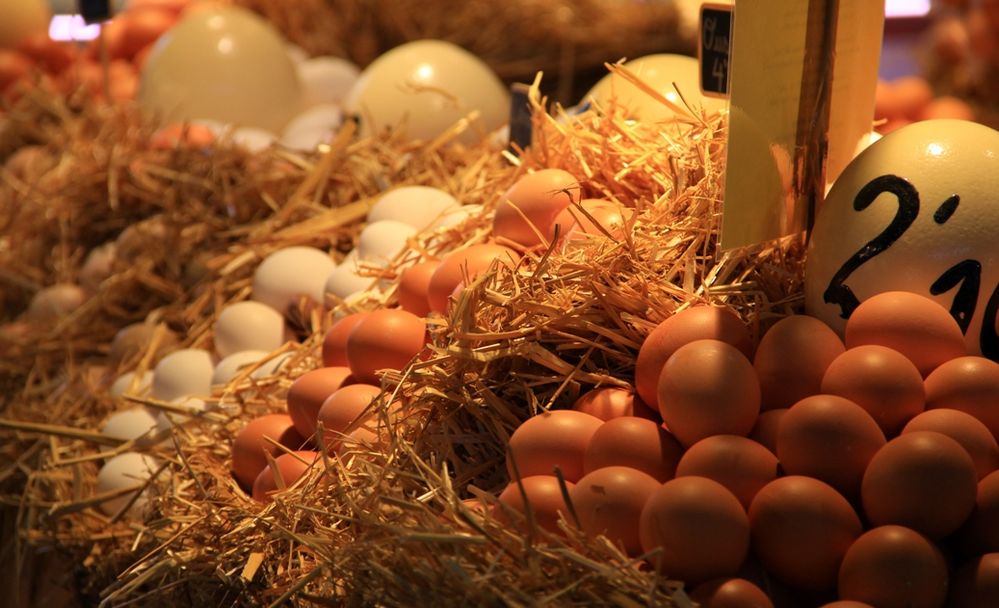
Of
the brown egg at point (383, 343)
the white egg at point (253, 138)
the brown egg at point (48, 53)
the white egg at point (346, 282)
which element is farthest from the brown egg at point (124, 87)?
the brown egg at point (383, 343)

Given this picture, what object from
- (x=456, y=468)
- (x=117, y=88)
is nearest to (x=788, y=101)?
(x=456, y=468)

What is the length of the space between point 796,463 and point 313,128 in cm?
163

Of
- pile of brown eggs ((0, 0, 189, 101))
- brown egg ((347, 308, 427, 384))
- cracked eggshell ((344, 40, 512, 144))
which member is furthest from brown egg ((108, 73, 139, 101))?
Answer: brown egg ((347, 308, 427, 384))

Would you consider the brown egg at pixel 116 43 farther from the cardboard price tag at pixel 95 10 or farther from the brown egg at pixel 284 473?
the brown egg at pixel 284 473

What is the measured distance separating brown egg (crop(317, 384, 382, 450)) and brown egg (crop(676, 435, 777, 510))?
0.40m

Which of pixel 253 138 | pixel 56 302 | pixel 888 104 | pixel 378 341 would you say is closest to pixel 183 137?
pixel 253 138

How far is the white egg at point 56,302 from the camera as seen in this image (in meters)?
2.09

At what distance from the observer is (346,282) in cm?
165

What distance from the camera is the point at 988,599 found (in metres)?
0.90

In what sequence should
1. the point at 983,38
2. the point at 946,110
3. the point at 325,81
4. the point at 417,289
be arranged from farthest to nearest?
the point at 983,38 < the point at 946,110 < the point at 325,81 < the point at 417,289

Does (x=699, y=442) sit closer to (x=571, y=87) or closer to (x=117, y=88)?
(x=571, y=87)

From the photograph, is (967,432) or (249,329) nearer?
Result: (967,432)

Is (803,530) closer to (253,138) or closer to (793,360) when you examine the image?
(793,360)

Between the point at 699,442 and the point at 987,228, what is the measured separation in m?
0.35
